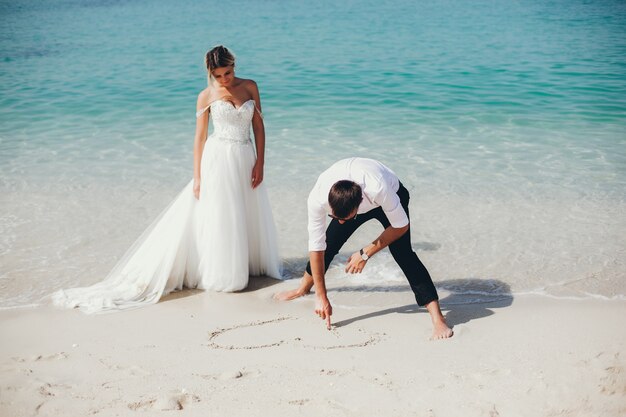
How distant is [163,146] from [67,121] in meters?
2.51

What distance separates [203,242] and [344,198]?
180 cm

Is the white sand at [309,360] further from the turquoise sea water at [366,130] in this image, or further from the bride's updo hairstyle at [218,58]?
the bride's updo hairstyle at [218,58]

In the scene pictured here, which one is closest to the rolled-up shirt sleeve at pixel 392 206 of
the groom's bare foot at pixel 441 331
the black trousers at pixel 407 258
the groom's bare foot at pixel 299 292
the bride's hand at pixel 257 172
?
the black trousers at pixel 407 258

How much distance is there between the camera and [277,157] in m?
9.55

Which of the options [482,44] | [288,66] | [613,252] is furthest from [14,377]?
[482,44]

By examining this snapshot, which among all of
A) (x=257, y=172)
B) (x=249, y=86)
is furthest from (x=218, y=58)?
(x=257, y=172)

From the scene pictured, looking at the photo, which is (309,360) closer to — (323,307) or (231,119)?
(323,307)

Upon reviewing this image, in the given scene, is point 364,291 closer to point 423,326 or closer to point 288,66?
point 423,326

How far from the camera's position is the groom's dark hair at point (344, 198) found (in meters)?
4.06

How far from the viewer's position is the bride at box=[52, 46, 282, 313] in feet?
17.4

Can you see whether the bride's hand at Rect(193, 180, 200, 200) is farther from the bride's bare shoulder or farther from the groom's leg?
the groom's leg

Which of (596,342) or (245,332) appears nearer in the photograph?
(596,342)

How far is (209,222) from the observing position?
17.8 ft

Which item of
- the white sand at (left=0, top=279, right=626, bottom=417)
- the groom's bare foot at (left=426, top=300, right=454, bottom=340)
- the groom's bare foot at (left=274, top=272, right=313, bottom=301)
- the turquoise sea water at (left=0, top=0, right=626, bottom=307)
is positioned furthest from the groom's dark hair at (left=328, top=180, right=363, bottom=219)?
the turquoise sea water at (left=0, top=0, right=626, bottom=307)
